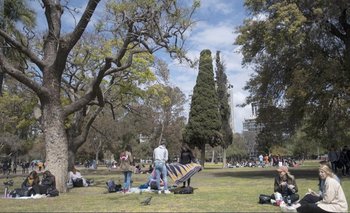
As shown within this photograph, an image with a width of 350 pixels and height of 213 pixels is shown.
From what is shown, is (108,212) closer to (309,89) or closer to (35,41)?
(309,89)

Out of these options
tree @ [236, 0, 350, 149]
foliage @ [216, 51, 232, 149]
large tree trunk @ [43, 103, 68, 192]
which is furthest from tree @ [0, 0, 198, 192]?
foliage @ [216, 51, 232, 149]

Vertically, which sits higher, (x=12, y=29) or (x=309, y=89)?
(x=12, y=29)

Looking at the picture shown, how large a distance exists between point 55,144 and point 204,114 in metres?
30.5

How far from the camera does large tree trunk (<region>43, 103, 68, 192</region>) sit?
15.6m

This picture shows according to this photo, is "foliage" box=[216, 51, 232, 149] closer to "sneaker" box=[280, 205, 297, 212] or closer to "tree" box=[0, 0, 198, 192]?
"tree" box=[0, 0, 198, 192]

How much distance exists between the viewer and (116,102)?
28891mm

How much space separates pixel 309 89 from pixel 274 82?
4.27m

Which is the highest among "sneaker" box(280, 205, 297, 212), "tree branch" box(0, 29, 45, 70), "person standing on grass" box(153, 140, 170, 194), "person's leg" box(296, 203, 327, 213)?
"tree branch" box(0, 29, 45, 70)

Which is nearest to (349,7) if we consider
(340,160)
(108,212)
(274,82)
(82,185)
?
(274,82)

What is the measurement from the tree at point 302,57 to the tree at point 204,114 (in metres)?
17.8

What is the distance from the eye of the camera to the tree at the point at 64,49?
1559 centimetres

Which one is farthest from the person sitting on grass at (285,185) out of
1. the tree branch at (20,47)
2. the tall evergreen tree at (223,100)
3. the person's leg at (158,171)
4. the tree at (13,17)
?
the tall evergreen tree at (223,100)

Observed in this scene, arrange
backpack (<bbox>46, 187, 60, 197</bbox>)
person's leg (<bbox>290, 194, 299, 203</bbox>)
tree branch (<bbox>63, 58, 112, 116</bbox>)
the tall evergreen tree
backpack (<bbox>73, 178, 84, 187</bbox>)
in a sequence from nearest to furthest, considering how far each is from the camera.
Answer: person's leg (<bbox>290, 194, 299, 203</bbox>), backpack (<bbox>46, 187, 60, 197</bbox>), tree branch (<bbox>63, 58, 112, 116</bbox>), backpack (<bbox>73, 178, 84, 187</bbox>), the tall evergreen tree

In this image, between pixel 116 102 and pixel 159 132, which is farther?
pixel 159 132
